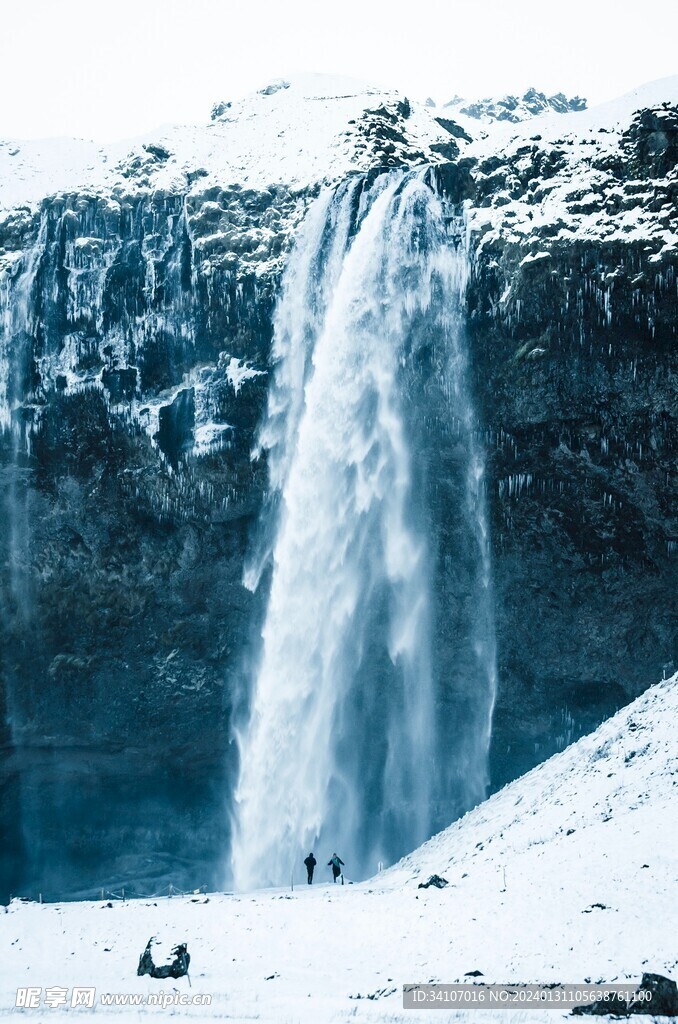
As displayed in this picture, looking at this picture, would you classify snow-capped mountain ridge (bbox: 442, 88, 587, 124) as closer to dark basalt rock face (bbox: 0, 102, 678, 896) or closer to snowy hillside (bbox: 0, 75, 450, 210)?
snowy hillside (bbox: 0, 75, 450, 210)

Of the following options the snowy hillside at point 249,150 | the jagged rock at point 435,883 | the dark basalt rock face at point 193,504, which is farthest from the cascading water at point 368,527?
the jagged rock at point 435,883

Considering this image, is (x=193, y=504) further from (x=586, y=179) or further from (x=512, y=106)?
(x=512, y=106)

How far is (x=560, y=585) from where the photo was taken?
42219mm

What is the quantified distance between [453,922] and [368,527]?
968 inches

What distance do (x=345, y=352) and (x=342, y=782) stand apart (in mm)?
17372

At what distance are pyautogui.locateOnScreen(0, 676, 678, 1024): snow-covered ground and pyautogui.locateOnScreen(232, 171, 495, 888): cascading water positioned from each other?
15.2 metres

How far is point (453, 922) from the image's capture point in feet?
63.3

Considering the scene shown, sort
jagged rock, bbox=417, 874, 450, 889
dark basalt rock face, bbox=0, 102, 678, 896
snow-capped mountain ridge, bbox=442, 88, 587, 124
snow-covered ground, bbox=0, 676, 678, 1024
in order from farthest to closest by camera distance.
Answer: snow-capped mountain ridge, bbox=442, 88, 587, 124, dark basalt rock face, bbox=0, 102, 678, 896, jagged rock, bbox=417, 874, 450, 889, snow-covered ground, bbox=0, 676, 678, 1024

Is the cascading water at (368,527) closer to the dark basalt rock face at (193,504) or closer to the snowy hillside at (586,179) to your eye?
the dark basalt rock face at (193,504)

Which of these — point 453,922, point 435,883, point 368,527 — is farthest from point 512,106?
point 453,922

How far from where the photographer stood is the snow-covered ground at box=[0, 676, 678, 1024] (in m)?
16.3

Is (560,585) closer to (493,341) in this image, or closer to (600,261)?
(493,341)

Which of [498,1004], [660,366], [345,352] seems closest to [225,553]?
[345,352]

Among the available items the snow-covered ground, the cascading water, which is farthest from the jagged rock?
the cascading water
